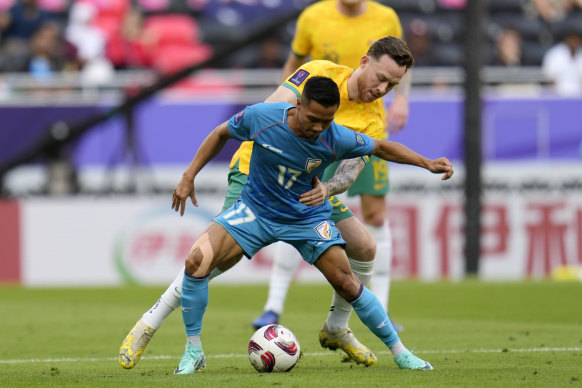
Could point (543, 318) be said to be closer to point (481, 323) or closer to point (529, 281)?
point (481, 323)

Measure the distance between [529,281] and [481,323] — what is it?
5483 mm

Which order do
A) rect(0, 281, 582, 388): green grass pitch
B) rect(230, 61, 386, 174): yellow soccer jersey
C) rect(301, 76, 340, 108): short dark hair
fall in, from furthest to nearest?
rect(230, 61, 386, 174): yellow soccer jersey < rect(0, 281, 582, 388): green grass pitch < rect(301, 76, 340, 108): short dark hair

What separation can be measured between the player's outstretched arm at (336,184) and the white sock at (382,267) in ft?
7.17

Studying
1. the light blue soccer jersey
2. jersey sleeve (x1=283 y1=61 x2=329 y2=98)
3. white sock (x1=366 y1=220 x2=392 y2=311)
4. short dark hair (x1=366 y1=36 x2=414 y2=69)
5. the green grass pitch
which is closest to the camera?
the green grass pitch

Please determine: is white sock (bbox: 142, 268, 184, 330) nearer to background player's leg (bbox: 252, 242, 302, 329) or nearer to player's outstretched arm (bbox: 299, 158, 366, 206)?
player's outstretched arm (bbox: 299, 158, 366, 206)

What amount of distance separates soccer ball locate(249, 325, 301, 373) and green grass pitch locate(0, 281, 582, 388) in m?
0.08

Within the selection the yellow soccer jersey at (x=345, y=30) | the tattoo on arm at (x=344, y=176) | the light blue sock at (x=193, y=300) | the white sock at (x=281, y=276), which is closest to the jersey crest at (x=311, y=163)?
the tattoo on arm at (x=344, y=176)

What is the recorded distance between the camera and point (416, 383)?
5.33 metres

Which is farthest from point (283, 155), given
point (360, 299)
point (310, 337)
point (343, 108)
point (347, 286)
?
point (310, 337)

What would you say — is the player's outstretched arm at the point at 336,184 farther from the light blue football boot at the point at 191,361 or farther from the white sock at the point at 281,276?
the white sock at the point at 281,276

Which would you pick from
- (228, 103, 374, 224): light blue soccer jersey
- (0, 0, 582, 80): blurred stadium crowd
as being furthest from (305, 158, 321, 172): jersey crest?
(0, 0, 582, 80): blurred stadium crowd

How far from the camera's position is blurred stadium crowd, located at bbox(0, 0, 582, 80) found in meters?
17.5

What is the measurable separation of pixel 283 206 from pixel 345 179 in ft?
1.54

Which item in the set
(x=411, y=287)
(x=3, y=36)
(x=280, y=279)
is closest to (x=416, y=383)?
(x=280, y=279)
